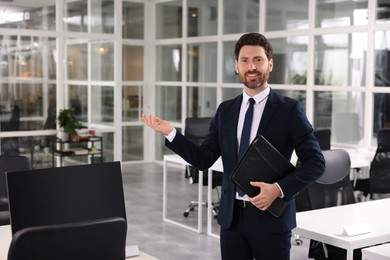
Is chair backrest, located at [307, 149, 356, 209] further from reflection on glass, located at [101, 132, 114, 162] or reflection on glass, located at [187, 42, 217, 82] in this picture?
reflection on glass, located at [101, 132, 114, 162]

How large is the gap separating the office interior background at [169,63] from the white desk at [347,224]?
12.5ft

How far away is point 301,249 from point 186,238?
114 centimetres

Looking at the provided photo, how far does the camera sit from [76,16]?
364 inches

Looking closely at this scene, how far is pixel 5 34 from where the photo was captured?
8.47 metres

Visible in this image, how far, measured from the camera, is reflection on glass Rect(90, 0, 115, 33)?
374 inches

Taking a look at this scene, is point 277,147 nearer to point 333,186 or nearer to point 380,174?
point 333,186

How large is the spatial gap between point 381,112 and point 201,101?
366cm

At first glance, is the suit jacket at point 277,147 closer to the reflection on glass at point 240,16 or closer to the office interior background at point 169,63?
the office interior background at point 169,63

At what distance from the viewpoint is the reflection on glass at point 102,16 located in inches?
374

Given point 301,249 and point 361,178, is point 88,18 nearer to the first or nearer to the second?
point 361,178

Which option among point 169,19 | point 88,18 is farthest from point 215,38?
point 88,18

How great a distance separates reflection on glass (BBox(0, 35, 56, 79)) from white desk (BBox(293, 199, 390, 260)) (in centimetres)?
614

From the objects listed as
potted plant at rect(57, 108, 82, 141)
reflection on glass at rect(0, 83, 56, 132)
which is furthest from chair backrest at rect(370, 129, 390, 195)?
reflection on glass at rect(0, 83, 56, 132)

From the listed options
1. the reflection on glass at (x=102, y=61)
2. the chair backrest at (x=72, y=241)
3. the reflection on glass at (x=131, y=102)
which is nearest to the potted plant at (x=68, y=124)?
the reflection on glass at (x=102, y=61)
